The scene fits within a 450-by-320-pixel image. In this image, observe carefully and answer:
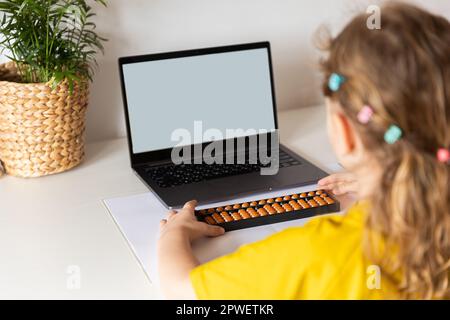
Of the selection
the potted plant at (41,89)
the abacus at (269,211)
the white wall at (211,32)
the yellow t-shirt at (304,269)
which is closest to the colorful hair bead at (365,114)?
the yellow t-shirt at (304,269)

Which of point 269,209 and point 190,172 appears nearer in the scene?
point 269,209

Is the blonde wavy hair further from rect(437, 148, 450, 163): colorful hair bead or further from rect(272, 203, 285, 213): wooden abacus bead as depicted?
rect(272, 203, 285, 213): wooden abacus bead

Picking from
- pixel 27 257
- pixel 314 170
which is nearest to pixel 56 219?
pixel 27 257

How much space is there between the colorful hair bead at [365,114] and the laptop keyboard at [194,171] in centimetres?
55

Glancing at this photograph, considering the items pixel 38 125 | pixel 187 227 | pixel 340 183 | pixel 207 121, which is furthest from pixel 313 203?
pixel 38 125

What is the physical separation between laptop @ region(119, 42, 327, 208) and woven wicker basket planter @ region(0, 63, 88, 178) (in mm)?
109

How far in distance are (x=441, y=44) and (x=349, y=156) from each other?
6.9 inches

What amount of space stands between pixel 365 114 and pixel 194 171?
593 millimetres

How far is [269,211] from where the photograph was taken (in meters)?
1.09

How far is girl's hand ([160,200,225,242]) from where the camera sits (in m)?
1.01

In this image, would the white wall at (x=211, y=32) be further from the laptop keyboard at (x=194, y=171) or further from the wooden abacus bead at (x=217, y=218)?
the wooden abacus bead at (x=217, y=218)

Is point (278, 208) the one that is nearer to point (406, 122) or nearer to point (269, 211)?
point (269, 211)

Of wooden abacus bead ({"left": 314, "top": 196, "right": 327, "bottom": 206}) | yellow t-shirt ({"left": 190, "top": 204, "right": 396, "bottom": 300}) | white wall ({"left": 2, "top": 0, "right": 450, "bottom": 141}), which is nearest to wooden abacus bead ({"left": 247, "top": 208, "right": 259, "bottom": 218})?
wooden abacus bead ({"left": 314, "top": 196, "right": 327, "bottom": 206})
